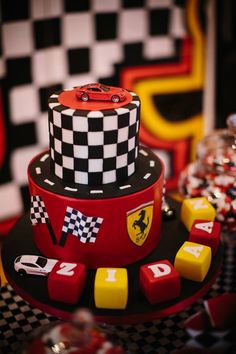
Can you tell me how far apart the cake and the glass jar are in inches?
14.2

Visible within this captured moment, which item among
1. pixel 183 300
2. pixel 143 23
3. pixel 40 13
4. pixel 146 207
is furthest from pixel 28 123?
pixel 183 300

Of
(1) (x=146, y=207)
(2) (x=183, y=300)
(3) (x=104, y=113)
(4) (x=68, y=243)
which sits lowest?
(2) (x=183, y=300)

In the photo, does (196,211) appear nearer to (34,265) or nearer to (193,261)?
(193,261)

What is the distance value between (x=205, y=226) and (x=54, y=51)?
1140mm

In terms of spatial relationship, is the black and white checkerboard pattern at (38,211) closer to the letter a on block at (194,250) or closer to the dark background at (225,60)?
the letter a on block at (194,250)

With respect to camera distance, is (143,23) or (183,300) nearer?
(183,300)

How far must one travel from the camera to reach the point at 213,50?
2764mm

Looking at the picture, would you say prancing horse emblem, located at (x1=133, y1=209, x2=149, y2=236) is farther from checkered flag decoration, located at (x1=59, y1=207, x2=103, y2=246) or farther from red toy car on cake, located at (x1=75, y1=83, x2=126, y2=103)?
red toy car on cake, located at (x1=75, y1=83, x2=126, y2=103)

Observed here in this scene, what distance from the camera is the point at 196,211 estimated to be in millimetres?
1709

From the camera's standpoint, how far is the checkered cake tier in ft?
4.75

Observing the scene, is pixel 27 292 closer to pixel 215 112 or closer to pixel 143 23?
pixel 143 23

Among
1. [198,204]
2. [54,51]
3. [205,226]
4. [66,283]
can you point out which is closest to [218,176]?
[198,204]

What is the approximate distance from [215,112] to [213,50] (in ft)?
1.29

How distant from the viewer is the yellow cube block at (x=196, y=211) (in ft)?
5.61
